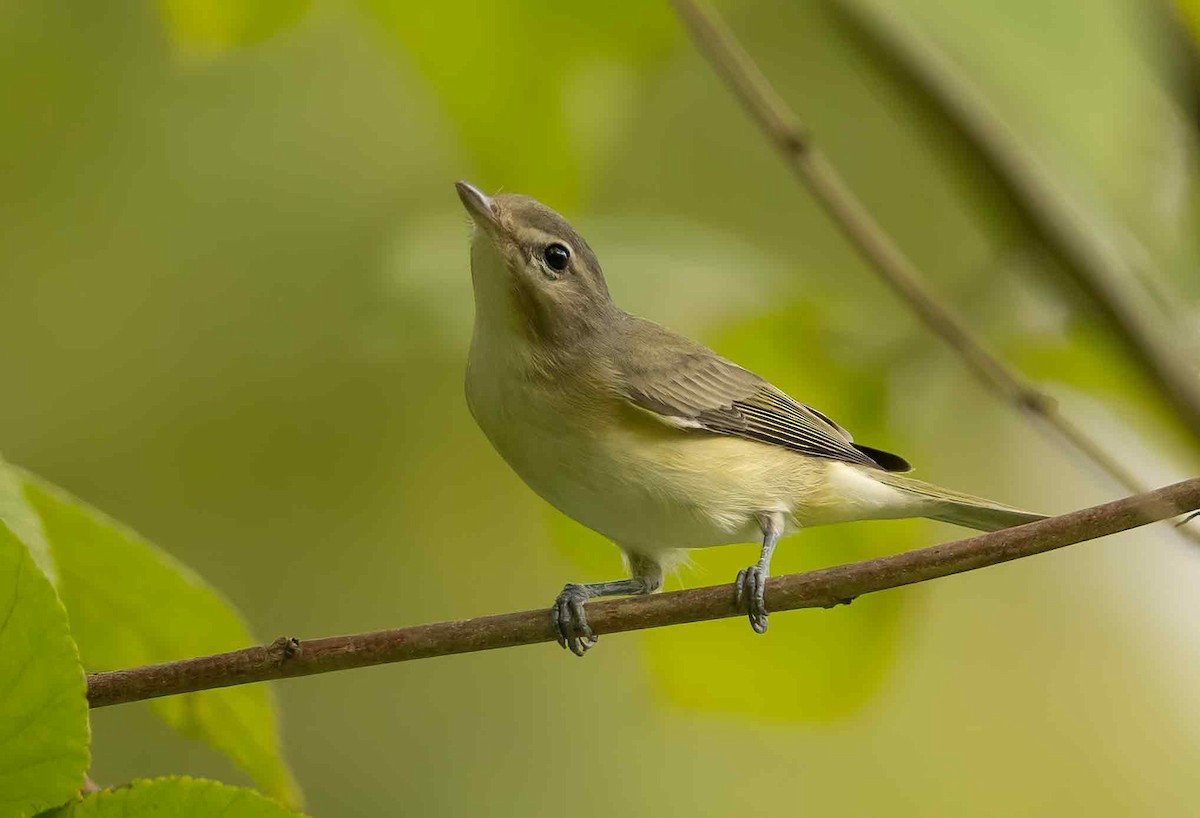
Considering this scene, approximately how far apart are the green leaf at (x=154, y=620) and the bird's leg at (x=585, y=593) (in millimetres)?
478

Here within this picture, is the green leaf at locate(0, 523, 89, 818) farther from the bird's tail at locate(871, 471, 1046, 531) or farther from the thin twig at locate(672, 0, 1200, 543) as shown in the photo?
the bird's tail at locate(871, 471, 1046, 531)

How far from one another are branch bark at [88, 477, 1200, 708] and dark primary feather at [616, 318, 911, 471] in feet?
3.44

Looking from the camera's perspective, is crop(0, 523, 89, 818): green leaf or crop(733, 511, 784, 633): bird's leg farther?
crop(733, 511, 784, 633): bird's leg

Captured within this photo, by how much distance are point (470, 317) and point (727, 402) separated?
2.56 feet

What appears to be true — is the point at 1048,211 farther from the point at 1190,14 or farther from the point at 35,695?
the point at 35,695

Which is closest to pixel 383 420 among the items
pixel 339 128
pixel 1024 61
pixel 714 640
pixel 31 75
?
pixel 339 128

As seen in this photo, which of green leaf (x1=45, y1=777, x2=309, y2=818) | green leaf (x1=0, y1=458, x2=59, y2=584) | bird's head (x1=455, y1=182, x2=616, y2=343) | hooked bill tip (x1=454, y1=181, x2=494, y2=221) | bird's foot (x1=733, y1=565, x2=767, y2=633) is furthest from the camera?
bird's head (x1=455, y1=182, x2=616, y2=343)

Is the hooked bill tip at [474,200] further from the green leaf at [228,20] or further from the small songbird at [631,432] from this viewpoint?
the green leaf at [228,20]

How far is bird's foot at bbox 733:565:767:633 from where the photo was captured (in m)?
1.90

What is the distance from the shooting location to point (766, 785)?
4.61m

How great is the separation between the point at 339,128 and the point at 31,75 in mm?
972

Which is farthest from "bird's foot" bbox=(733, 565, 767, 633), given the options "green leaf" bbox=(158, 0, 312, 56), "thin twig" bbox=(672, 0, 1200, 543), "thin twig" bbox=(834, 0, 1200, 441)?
"green leaf" bbox=(158, 0, 312, 56)

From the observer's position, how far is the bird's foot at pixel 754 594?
1.90 meters

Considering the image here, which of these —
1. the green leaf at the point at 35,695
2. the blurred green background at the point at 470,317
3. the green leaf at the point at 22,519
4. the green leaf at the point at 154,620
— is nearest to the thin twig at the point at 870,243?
the blurred green background at the point at 470,317
